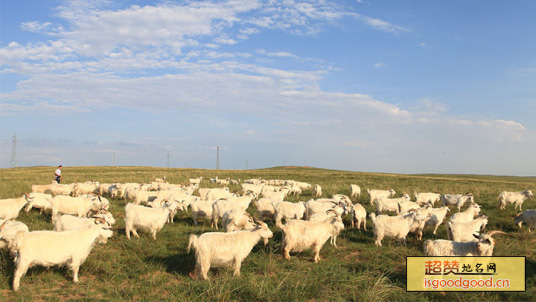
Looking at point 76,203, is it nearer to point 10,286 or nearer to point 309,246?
point 10,286

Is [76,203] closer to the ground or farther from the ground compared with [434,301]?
farther from the ground

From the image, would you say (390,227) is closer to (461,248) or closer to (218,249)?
(461,248)

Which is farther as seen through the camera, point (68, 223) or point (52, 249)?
point (68, 223)

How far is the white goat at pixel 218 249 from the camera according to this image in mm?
7859

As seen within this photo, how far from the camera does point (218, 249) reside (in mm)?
7965

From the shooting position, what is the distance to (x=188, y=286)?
7395 mm

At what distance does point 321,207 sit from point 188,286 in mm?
8259

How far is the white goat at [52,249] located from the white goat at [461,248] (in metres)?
8.50

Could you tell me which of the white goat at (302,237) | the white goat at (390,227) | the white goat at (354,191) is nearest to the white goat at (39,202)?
the white goat at (302,237)

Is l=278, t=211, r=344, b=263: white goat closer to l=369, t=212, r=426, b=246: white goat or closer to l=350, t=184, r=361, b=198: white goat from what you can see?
l=369, t=212, r=426, b=246: white goat

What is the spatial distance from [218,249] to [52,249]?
3.74 meters

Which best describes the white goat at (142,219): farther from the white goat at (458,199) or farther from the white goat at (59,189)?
the white goat at (458,199)

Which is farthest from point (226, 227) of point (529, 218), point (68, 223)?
point (529, 218)

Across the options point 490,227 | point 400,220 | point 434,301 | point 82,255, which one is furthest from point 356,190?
point 82,255
